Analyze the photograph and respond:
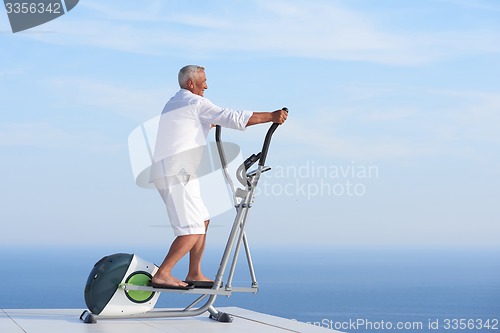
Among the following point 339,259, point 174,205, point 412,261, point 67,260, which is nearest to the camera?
point 174,205

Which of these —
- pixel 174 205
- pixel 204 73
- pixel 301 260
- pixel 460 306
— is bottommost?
pixel 174 205

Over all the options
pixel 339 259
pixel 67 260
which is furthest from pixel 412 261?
pixel 67 260

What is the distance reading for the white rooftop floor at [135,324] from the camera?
5613 millimetres

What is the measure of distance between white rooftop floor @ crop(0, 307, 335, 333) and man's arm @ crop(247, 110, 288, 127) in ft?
4.23

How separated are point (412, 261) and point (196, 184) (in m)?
112

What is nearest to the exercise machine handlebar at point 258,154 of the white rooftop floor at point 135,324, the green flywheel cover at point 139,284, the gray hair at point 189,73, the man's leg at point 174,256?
the gray hair at point 189,73

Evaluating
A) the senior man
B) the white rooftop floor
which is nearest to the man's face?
the senior man

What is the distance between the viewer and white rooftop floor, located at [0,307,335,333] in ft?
18.4

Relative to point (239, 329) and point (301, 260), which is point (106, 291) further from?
point (301, 260)

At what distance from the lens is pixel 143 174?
5953 mm

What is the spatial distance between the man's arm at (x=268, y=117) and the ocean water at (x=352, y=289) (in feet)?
156

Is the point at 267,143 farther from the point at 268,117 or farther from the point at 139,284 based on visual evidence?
the point at 139,284

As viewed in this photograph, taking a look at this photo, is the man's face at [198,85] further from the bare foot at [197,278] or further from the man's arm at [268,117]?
the bare foot at [197,278]

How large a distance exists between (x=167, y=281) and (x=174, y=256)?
18 centimetres
